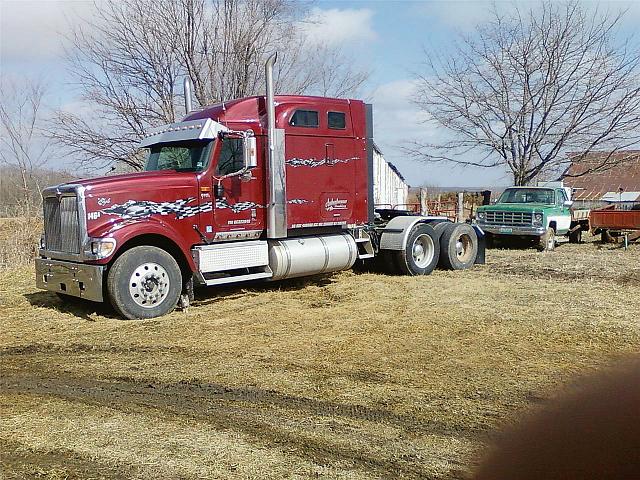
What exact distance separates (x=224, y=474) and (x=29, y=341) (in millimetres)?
4735

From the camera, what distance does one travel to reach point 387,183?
32.1 m

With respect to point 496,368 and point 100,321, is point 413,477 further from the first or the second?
point 100,321

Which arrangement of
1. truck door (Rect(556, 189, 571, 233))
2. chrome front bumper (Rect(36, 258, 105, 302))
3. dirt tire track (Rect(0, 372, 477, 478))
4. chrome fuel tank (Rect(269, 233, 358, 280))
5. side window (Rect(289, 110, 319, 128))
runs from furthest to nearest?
truck door (Rect(556, 189, 571, 233)) → side window (Rect(289, 110, 319, 128)) → chrome fuel tank (Rect(269, 233, 358, 280)) → chrome front bumper (Rect(36, 258, 105, 302)) → dirt tire track (Rect(0, 372, 477, 478))

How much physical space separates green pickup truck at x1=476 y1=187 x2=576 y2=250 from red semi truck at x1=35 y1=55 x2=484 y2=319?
19.9 ft

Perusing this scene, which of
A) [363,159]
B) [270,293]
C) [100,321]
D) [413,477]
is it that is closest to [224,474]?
[413,477]

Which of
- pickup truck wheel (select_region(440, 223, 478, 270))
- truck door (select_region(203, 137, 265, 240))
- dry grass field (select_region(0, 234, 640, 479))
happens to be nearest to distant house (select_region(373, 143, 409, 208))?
pickup truck wheel (select_region(440, 223, 478, 270))

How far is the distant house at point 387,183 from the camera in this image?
95.9ft

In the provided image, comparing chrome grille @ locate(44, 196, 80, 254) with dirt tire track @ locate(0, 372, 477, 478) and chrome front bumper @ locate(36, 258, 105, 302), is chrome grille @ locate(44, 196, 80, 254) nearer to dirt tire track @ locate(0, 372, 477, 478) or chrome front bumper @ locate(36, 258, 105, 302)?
chrome front bumper @ locate(36, 258, 105, 302)

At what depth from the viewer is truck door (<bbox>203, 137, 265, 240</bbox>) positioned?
29.9 feet

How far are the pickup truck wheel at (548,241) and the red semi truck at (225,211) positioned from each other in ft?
20.2

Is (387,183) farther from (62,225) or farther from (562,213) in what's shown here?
(62,225)

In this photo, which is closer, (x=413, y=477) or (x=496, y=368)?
(x=413, y=477)

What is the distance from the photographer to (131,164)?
16.9 meters

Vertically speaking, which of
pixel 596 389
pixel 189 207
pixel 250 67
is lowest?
pixel 596 389
